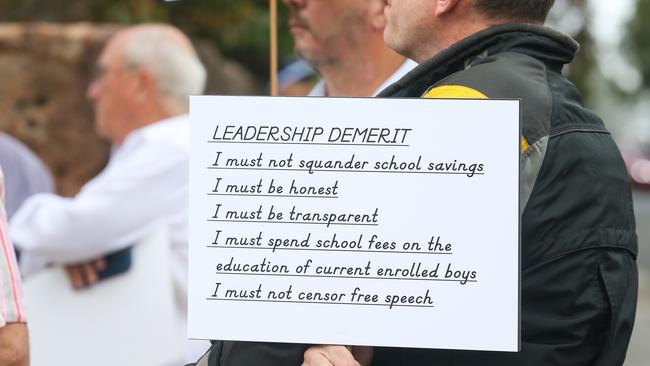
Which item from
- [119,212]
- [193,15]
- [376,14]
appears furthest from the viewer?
[193,15]

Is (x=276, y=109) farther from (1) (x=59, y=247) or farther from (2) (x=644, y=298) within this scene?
(2) (x=644, y=298)

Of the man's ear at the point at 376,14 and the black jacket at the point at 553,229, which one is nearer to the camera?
the black jacket at the point at 553,229

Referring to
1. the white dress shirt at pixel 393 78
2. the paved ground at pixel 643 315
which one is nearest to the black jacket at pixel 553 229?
the white dress shirt at pixel 393 78

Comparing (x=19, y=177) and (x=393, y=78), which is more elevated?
(x=393, y=78)

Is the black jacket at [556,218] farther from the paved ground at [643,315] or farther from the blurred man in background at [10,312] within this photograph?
the paved ground at [643,315]

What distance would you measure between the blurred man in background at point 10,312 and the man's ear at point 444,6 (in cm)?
101

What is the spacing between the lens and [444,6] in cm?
251

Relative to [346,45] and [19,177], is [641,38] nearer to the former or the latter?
[19,177]

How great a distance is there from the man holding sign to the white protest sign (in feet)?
0.28

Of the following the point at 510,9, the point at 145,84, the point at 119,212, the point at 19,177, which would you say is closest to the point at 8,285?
the point at 510,9

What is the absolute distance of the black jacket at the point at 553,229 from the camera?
229 centimetres

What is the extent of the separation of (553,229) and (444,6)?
1.67 ft

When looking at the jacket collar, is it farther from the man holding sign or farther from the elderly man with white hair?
the elderly man with white hair

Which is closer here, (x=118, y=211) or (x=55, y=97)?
(x=118, y=211)
